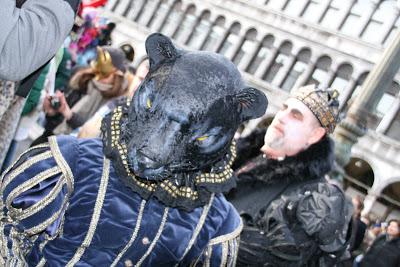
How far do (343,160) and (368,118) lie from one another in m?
0.62

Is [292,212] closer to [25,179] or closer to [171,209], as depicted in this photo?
[171,209]

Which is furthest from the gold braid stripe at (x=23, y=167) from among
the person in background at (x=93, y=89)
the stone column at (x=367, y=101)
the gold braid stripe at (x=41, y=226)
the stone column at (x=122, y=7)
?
the stone column at (x=122, y=7)

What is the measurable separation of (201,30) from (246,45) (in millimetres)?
2959

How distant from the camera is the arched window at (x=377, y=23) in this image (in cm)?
1923

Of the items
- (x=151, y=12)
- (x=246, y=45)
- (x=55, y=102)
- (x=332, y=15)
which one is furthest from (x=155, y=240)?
(x=151, y=12)

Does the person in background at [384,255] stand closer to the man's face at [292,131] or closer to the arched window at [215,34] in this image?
the man's face at [292,131]

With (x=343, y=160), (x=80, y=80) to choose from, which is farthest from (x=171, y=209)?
(x=80, y=80)

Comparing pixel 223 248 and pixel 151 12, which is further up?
pixel 151 12

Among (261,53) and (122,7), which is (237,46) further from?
(122,7)

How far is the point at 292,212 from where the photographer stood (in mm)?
2438

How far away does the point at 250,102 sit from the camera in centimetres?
144

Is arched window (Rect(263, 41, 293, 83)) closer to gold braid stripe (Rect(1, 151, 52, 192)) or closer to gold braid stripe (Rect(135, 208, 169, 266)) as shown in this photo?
gold braid stripe (Rect(135, 208, 169, 266))

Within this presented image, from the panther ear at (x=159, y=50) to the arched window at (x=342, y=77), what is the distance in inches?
740

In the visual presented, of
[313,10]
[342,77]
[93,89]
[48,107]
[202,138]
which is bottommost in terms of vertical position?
[48,107]
